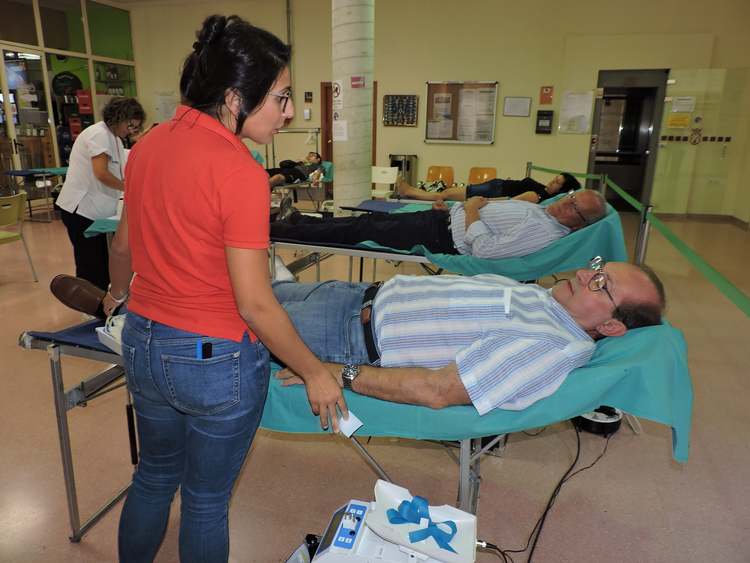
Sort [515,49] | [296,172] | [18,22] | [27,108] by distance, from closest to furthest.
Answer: [296,172]
[515,49]
[18,22]
[27,108]

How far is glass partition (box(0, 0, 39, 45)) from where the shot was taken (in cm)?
687

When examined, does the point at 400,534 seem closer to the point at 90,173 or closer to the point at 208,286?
the point at 208,286

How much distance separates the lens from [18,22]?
7.06 meters

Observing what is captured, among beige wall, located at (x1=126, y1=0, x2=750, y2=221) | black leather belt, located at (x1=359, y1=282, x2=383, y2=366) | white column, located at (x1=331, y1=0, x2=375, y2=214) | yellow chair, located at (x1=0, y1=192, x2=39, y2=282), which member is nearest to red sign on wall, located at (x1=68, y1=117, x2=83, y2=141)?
beige wall, located at (x1=126, y1=0, x2=750, y2=221)

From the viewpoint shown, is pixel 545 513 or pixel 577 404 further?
pixel 545 513

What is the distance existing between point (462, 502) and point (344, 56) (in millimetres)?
3508

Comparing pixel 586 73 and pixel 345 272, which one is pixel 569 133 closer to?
pixel 586 73

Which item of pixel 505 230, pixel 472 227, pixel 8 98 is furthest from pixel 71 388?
pixel 8 98

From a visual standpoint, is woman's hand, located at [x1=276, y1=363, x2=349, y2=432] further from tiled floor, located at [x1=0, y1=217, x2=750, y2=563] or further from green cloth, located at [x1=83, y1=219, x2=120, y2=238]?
green cloth, located at [x1=83, y1=219, x2=120, y2=238]

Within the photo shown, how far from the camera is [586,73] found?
6695 mm

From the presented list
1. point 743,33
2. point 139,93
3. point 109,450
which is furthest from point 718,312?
point 139,93

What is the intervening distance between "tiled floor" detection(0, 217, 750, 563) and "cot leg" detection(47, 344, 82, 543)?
76mm

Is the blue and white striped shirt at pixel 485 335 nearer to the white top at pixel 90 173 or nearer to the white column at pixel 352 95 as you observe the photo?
the white top at pixel 90 173

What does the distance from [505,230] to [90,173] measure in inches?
92.6
